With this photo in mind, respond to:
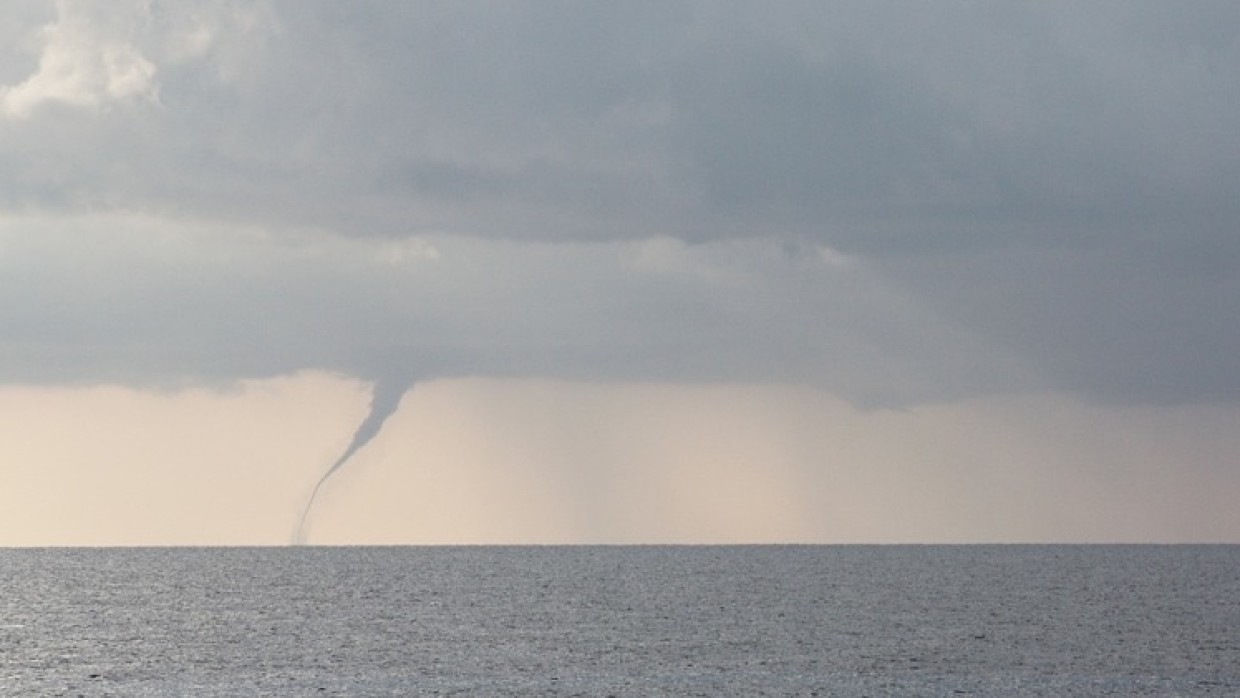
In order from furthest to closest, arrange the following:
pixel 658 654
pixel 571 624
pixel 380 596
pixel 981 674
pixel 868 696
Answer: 1. pixel 380 596
2. pixel 571 624
3. pixel 658 654
4. pixel 981 674
5. pixel 868 696

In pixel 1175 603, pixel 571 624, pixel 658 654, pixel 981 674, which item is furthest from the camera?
pixel 1175 603

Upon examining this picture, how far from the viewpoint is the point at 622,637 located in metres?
71.8

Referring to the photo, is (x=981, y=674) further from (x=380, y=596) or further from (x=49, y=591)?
(x=49, y=591)

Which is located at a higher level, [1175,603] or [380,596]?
[380,596]

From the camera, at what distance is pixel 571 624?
267 feet

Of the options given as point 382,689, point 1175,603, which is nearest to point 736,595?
point 1175,603

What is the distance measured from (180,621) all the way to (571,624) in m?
20.3

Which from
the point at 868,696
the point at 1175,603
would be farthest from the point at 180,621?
the point at 1175,603

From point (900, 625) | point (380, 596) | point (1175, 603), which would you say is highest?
point (380, 596)

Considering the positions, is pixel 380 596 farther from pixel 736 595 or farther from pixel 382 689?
pixel 382 689

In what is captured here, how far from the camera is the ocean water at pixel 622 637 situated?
165 feet

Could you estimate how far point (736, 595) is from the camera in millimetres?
115625

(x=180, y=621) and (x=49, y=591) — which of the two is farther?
(x=49, y=591)

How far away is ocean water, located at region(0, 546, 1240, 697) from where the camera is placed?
1976 inches
